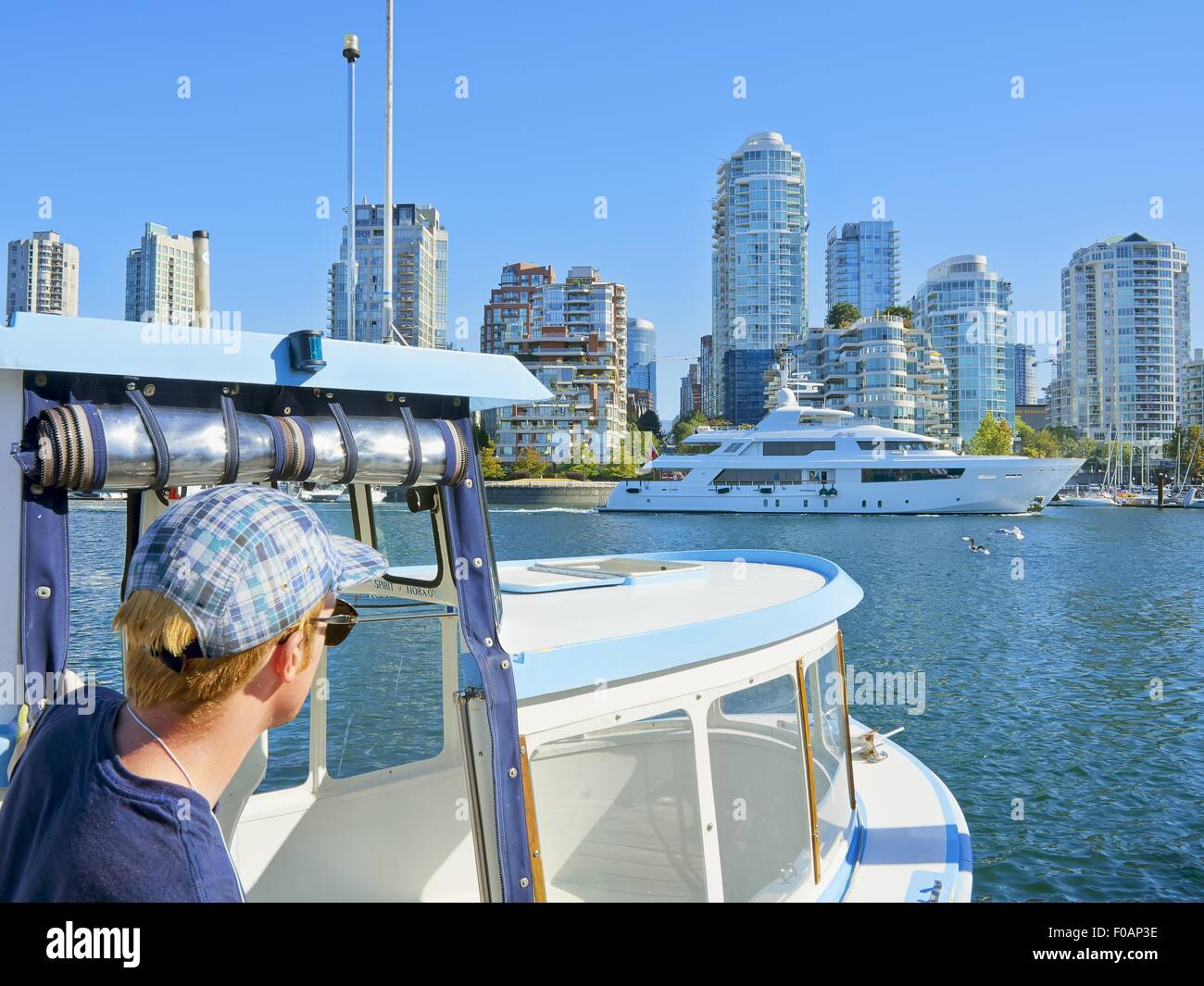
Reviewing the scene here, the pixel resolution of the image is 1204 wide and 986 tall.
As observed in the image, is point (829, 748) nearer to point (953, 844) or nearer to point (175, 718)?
point (953, 844)

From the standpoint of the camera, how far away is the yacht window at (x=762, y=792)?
480 centimetres

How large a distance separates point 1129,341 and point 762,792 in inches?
6578

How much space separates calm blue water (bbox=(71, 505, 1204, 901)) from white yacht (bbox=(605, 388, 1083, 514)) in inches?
1124

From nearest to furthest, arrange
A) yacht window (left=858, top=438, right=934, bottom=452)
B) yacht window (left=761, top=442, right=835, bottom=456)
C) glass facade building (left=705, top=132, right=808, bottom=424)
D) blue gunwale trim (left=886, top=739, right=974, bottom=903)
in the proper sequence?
1. blue gunwale trim (left=886, top=739, right=974, bottom=903)
2. yacht window (left=858, top=438, right=934, bottom=452)
3. yacht window (left=761, top=442, right=835, bottom=456)
4. glass facade building (left=705, top=132, right=808, bottom=424)

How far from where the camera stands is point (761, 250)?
6939 inches

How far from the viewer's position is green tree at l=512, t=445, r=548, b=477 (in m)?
95.7

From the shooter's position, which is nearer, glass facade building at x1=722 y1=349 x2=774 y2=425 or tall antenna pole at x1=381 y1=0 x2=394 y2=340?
tall antenna pole at x1=381 y1=0 x2=394 y2=340

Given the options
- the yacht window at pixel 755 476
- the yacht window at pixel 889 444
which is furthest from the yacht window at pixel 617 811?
the yacht window at pixel 889 444

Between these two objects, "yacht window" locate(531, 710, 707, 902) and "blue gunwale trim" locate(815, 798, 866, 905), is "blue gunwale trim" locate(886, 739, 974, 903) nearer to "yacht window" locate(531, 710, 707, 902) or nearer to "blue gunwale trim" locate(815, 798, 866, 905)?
"blue gunwale trim" locate(815, 798, 866, 905)

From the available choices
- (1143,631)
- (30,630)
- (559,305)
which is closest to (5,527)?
(30,630)

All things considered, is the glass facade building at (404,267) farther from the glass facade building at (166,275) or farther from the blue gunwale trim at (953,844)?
the blue gunwale trim at (953,844)

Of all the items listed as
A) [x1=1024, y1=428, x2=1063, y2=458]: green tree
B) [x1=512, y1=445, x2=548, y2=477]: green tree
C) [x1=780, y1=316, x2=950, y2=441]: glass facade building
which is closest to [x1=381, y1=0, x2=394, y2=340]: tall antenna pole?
[x1=512, y1=445, x2=548, y2=477]: green tree

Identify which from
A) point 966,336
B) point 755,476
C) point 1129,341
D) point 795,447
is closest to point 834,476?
point 795,447
